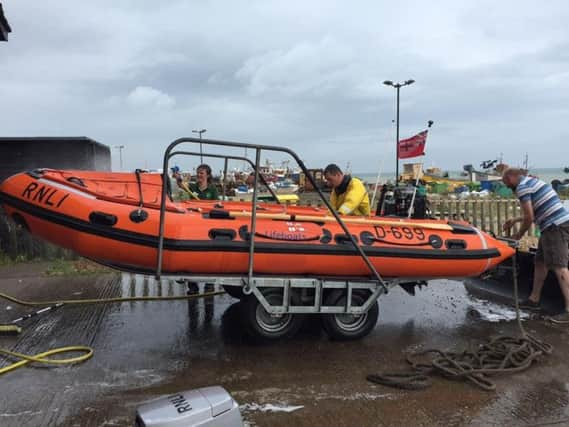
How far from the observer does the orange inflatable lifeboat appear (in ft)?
13.2

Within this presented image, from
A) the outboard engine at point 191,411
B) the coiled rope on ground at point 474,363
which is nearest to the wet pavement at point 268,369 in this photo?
the coiled rope on ground at point 474,363

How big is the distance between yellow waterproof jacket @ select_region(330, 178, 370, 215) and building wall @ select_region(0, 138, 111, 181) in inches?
258

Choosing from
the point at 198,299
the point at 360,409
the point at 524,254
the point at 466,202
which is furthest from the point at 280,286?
the point at 466,202

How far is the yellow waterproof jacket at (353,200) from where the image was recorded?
200 inches

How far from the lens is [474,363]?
13.2ft

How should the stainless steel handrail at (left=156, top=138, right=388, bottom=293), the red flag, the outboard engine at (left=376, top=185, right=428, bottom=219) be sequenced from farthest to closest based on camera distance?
1. the red flag
2. the outboard engine at (left=376, top=185, right=428, bottom=219)
3. the stainless steel handrail at (left=156, top=138, right=388, bottom=293)

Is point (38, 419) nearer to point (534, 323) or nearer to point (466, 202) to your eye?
point (534, 323)

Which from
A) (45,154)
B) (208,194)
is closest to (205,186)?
(208,194)

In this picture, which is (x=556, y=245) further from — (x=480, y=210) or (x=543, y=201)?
(x=480, y=210)

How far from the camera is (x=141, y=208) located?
162 inches

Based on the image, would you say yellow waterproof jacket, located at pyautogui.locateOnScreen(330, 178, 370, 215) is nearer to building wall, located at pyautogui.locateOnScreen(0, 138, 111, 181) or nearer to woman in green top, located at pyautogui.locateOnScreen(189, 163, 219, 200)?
woman in green top, located at pyautogui.locateOnScreen(189, 163, 219, 200)

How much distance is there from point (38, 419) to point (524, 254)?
571 centimetres

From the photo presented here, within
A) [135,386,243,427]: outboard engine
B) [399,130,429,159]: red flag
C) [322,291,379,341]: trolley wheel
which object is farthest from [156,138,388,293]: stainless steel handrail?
[399,130,429,159]: red flag

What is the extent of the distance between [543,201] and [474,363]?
2.28 metres
